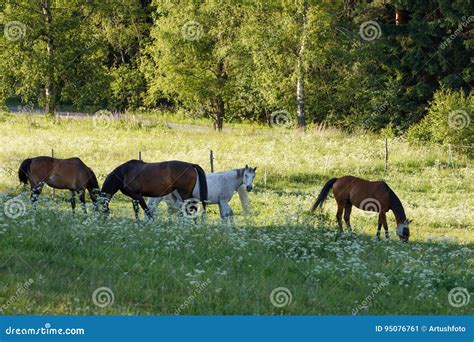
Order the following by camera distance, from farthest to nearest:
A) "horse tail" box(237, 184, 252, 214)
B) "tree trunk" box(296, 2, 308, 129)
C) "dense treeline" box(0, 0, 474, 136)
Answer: "dense treeline" box(0, 0, 474, 136) < "tree trunk" box(296, 2, 308, 129) < "horse tail" box(237, 184, 252, 214)

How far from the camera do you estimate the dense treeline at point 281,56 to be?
142 feet

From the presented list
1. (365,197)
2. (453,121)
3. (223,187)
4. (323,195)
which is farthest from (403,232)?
(453,121)

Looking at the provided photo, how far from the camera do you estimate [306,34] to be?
1652 inches

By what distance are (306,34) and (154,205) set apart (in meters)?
24.3

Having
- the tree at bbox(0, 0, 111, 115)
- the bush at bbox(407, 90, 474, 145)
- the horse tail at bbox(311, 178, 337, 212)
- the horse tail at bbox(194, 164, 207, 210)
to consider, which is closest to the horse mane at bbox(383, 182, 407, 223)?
the horse tail at bbox(311, 178, 337, 212)

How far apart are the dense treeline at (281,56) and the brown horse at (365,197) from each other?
24297 mm

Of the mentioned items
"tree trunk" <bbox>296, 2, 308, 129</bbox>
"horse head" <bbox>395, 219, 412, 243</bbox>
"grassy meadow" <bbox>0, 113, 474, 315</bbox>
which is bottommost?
"horse head" <bbox>395, 219, 412, 243</bbox>

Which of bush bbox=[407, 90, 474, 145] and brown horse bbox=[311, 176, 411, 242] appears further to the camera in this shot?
bush bbox=[407, 90, 474, 145]

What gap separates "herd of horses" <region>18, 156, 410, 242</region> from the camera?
18.4 meters

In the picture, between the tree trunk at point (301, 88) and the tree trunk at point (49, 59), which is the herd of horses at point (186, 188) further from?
the tree trunk at point (49, 59)

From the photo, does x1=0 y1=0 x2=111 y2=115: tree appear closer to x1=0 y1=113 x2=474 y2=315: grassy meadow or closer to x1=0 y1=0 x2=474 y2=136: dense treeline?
x1=0 y1=0 x2=474 y2=136: dense treeline

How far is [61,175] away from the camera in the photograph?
20078 mm

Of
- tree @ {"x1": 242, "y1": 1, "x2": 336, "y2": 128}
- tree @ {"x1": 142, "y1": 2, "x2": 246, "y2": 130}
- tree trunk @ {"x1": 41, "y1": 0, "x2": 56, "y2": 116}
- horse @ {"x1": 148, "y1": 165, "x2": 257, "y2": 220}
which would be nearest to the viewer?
horse @ {"x1": 148, "y1": 165, "x2": 257, "y2": 220}

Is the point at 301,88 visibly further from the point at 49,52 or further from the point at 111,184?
the point at 111,184
